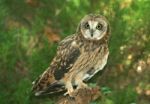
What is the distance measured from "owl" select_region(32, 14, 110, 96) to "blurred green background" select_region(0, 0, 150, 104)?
0.51 metres

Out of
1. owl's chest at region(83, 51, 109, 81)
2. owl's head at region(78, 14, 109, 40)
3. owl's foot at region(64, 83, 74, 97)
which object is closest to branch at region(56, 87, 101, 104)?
owl's foot at region(64, 83, 74, 97)

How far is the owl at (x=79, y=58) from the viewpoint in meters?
4.96

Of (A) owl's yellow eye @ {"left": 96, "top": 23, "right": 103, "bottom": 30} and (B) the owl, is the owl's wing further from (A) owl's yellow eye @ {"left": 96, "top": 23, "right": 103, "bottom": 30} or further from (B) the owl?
(A) owl's yellow eye @ {"left": 96, "top": 23, "right": 103, "bottom": 30}

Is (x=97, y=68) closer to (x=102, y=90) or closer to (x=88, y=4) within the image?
(x=102, y=90)

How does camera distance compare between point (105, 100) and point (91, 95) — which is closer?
point (91, 95)

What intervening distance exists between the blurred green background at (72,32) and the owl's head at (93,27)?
2.02 ft

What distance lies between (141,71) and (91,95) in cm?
191

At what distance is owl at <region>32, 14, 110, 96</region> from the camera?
4.96 m

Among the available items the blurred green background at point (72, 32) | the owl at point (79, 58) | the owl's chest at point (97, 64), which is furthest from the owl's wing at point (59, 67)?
the blurred green background at point (72, 32)

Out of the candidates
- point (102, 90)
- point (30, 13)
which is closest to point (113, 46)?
point (102, 90)

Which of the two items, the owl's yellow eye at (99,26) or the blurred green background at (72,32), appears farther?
the blurred green background at (72,32)

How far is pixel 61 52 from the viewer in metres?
4.98

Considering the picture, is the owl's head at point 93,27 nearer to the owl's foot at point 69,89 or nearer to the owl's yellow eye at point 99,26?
the owl's yellow eye at point 99,26

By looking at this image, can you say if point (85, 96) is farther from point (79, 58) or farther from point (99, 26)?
point (99, 26)
